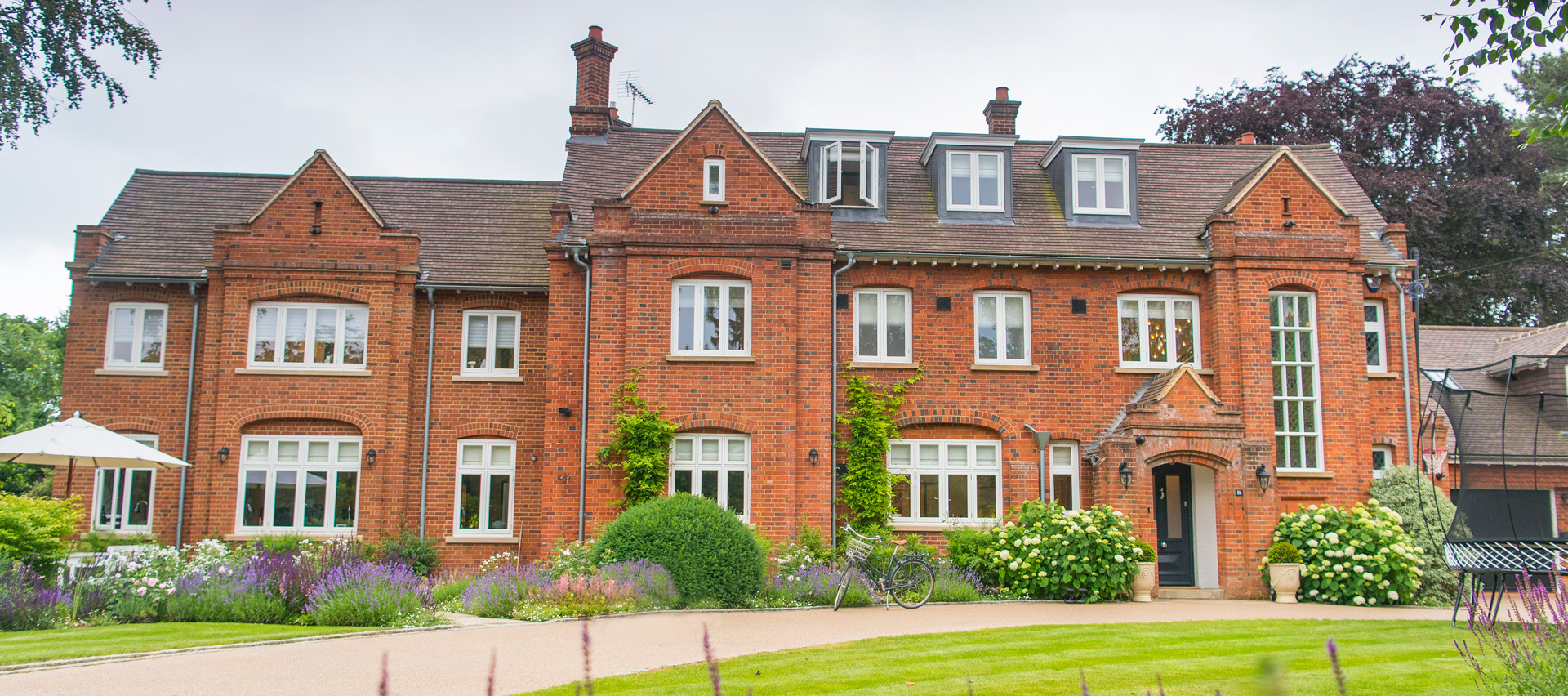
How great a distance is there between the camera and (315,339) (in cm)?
1889

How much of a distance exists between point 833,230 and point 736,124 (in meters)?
2.59

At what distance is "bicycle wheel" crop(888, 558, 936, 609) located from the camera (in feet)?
49.3

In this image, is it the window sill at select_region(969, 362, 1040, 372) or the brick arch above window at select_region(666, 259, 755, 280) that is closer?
the brick arch above window at select_region(666, 259, 755, 280)

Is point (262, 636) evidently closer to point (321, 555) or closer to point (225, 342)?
point (321, 555)

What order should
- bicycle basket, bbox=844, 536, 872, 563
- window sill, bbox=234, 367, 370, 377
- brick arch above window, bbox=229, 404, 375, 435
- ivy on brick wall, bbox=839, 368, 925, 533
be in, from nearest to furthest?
bicycle basket, bbox=844, 536, 872, 563, ivy on brick wall, bbox=839, 368, 925, 533, brick arch above window, bbox=229, 404, 375, 435, window sill, bbox=234, 367, 370, 377

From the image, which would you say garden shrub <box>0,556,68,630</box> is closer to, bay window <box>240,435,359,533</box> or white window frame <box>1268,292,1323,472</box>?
bay window <box>240,435,359,533</box>

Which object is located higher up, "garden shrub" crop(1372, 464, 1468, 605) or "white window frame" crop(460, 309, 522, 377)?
"white window frame" crop(460, 309, 522, 377)

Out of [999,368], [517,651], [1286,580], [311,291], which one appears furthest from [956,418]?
[311,291]

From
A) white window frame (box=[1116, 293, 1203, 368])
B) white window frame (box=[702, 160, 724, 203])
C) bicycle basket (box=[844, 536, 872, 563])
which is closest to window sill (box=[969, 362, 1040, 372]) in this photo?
white window frame (box=[1116, 293, 1203, 368])

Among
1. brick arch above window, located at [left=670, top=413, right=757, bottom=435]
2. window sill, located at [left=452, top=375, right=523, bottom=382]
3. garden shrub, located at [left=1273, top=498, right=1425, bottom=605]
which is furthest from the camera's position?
window sill, located at [left=452, top=375, right=523, bottom=382]

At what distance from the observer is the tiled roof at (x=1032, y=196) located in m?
19.1

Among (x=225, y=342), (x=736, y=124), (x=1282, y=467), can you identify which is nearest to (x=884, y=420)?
(x=736, y=124)

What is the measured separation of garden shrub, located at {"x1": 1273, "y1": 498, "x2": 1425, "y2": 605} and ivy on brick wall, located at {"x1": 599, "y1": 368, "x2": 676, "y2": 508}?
10255 mm

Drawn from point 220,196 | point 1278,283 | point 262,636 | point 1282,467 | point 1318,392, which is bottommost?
point 262,636
